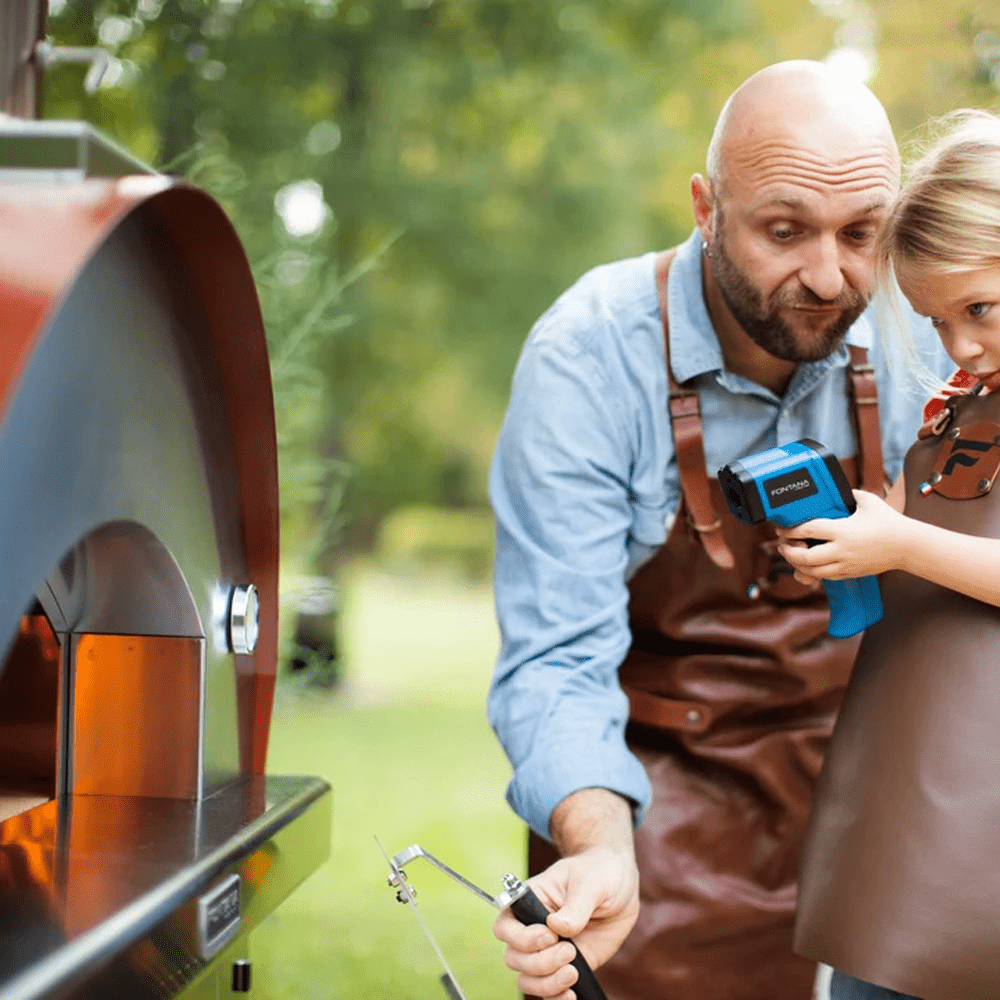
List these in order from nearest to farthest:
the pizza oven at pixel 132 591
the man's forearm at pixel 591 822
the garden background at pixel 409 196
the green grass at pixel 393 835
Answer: the pizza oven at pixel 132 591 < the man's forearm at pixel 591 822 < the green grass at pixel 393 835 < the garden background at pixel 409 196

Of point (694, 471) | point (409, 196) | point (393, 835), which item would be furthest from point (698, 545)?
point (409, 196)

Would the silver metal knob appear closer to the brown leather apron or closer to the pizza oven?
the pizza oven

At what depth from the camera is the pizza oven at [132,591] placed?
0.99 m

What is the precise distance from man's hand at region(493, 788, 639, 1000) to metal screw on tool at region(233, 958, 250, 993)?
0.29m

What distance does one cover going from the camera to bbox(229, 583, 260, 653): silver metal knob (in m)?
1.46

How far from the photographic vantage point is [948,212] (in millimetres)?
1488

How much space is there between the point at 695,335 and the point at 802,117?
0.34 meters

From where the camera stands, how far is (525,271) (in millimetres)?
7785

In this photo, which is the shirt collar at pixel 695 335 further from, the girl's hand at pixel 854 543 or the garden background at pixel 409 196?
the garden background at pixel 409 196

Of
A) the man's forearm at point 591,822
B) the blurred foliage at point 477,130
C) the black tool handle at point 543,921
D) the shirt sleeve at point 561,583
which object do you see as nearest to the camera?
the black tool handle at point 543,921

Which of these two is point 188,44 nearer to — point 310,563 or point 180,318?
point 310,563

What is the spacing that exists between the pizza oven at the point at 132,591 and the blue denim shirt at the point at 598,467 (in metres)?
0.32

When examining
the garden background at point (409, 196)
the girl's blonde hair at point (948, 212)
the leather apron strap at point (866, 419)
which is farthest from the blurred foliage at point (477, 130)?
the girl's blonde hair at point (948, 212)

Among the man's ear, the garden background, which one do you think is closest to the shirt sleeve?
the man's ear
